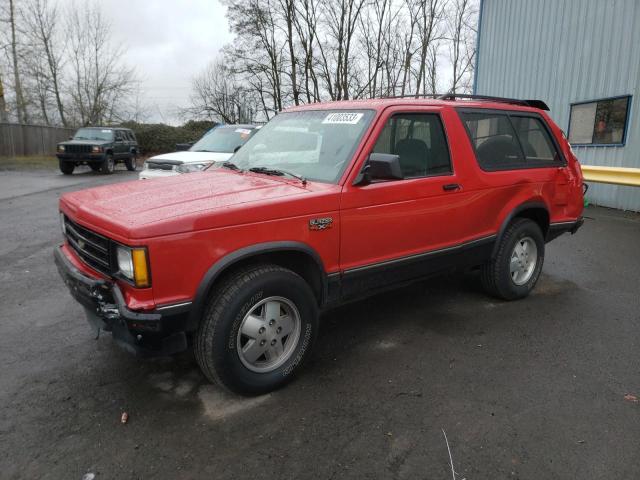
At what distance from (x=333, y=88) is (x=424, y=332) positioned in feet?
82.3

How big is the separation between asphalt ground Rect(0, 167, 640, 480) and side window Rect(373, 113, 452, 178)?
1.38 metres

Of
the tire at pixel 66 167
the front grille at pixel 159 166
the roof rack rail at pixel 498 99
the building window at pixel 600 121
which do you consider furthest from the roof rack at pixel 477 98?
the tire at pixel 66 167

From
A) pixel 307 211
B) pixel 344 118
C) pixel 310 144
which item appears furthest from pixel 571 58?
pixel 307 211

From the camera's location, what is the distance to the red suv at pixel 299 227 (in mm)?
2609

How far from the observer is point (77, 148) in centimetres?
1839

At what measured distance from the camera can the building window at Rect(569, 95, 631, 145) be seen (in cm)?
1022

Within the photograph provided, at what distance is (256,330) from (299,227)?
0.70 meters

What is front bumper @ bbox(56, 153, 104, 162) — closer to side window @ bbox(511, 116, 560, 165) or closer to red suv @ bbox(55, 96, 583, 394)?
red suv @ bbox(55, 96, 583, 394)

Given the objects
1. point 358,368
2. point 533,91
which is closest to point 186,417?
point 358,368

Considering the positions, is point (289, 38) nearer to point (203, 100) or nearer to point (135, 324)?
point (203, 100)

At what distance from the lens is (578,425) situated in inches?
108

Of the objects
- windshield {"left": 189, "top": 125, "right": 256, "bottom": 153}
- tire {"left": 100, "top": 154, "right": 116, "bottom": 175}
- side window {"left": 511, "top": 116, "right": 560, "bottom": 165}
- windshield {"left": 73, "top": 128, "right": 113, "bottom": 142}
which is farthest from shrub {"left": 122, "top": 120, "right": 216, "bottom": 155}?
side window {"left": 511, "top": 116, "right": 560, "bottom": 165}

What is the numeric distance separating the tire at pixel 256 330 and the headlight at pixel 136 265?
439mm

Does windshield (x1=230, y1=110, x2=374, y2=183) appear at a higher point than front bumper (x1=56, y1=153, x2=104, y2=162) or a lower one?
higher
